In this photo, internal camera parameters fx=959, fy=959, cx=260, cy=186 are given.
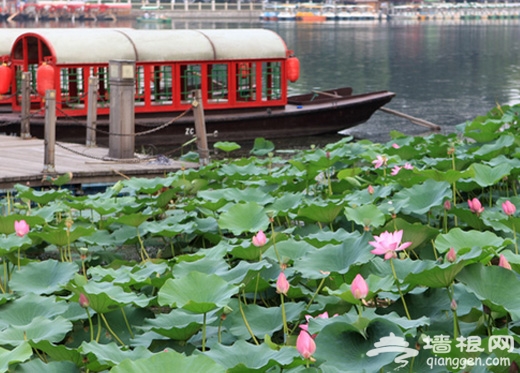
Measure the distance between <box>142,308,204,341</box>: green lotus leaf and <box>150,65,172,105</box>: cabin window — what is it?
42.2 ft

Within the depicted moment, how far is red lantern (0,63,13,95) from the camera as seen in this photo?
15.5m

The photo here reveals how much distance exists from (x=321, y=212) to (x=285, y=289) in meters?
1.58

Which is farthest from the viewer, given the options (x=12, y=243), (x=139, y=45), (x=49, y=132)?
(x=139, y=45)

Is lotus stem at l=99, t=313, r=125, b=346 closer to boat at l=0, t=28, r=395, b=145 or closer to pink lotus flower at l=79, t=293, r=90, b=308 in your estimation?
pink lotus flower at l=79, t=293, r=90, b=308

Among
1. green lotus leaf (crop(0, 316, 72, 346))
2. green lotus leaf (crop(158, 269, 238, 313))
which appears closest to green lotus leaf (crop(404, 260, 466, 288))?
green lotus leaf (crop(158, 269, 238, 313))

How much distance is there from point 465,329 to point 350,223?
5.33ft

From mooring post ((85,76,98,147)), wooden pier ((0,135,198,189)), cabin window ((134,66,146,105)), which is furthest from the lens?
cabin window ((134,66,146,105))

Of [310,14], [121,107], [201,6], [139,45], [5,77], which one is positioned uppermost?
[201,6]

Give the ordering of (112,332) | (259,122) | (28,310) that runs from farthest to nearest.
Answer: (259,122) → (28,310) → (112,332)

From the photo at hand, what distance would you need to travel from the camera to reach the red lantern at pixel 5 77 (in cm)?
1554

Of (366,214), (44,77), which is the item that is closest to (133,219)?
(366,214)

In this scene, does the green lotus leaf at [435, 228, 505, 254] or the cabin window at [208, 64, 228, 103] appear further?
the cabin window at [208, 64, 228, 103]

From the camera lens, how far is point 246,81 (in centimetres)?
1702

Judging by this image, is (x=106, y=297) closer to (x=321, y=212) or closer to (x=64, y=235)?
(x=64, y=235)
